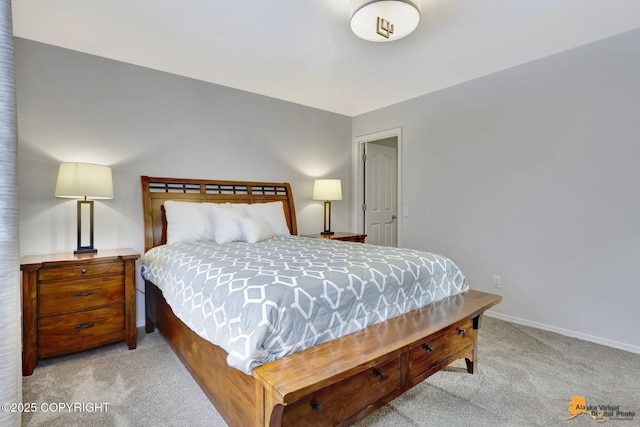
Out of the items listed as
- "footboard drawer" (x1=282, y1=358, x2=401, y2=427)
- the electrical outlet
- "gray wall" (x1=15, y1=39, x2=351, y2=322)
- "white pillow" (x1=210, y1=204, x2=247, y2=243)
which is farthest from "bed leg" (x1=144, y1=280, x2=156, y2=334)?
the electrical outlet

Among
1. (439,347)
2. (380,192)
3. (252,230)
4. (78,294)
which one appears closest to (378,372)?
A: (439,347)

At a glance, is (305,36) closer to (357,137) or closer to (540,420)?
(357,137)

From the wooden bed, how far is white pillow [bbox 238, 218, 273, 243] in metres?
0.94

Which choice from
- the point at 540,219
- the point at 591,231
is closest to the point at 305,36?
the point at 540,219

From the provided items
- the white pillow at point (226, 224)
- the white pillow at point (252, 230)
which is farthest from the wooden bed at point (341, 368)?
the white pillow at point (252, 230)

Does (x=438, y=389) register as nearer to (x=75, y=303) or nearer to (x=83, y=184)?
(x=75, y=303)

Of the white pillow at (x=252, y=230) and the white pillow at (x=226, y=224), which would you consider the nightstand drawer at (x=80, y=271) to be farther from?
the white pillow at (x=252, y=230)

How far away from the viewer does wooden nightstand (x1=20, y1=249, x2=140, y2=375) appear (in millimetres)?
2150

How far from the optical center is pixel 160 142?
10.6 feet

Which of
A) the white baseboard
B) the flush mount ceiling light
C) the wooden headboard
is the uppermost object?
the flush mount ceiling light

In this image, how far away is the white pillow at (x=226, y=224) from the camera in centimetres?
293

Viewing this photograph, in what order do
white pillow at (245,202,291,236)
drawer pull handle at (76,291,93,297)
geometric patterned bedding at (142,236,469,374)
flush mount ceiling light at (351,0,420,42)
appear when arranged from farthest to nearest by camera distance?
white pillow at (245,202,291,236) → drawer pull handle at (76,291,93,297) → flush mount ceiling light at (351,0,420,42) → geometric patterned bedding at (142,236,469,374)

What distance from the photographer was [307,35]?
254cm

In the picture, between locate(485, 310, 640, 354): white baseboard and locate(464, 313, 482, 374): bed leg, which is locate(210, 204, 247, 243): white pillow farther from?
locate(485, 310, 640, 354): white baseboard
